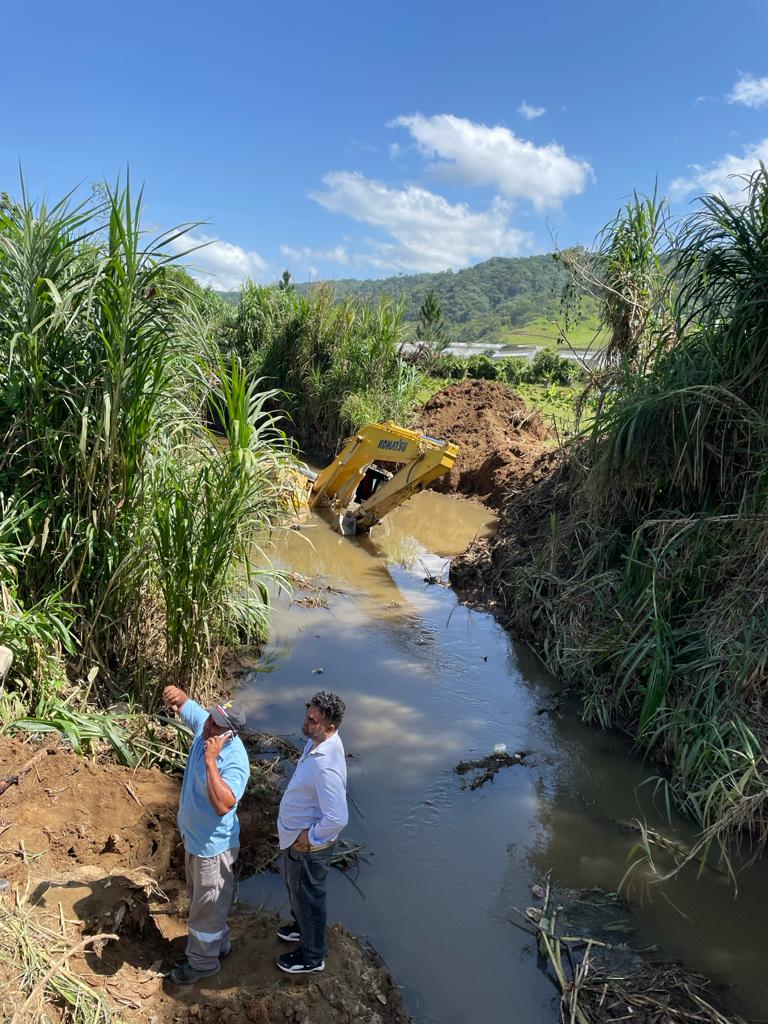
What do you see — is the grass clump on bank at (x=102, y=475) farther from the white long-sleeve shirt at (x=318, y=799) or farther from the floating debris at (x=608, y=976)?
the floating debris at (x=608, y=976)

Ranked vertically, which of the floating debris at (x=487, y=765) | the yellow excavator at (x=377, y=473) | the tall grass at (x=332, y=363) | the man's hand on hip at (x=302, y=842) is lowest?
the floating debris at (x=487, y=765)

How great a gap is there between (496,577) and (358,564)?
82.1 inches

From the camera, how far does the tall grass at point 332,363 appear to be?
1538 centimetres

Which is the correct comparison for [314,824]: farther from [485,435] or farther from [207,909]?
[485,435]

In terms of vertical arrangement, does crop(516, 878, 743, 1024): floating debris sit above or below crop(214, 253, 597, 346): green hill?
below

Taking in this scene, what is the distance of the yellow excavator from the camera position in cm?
954

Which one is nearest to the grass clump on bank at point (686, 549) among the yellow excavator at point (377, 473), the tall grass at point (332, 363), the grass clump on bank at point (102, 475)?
the yellow excavator at point (377, 473)

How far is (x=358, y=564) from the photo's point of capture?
33.4 ft

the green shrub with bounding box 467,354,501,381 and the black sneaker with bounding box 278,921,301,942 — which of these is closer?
the black sneaker with bounding box 278,921,301,942

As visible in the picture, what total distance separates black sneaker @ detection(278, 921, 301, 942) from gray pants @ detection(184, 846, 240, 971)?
14.6 inches

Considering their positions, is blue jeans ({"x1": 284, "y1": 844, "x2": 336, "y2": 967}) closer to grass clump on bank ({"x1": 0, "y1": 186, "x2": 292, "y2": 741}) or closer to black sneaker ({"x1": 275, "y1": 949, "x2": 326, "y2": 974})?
black sneaker ({"x1": 275, "y1": 949, "x2": 326, "y2": 974})

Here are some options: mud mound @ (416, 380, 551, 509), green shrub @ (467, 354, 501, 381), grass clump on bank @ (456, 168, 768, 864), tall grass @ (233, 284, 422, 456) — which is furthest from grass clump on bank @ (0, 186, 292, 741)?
green shrub @ (467, 354, 501, 381)

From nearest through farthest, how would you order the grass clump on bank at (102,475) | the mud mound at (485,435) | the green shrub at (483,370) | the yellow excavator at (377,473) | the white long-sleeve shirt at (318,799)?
the white long-sleeve shirt at (318,799)
the grass clump on bank at (102,475)
the yellow excavator at (377,473)
the mud mound at (485,435)
the green shrub at (483,370)

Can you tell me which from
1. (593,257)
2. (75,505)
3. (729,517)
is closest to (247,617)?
(75,505)
